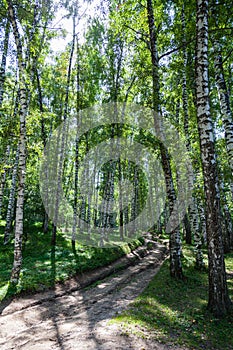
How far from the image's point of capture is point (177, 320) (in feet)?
20.4

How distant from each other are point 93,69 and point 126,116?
17.3 ft

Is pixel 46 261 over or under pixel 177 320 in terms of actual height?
over

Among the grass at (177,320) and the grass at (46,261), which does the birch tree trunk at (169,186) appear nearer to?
the grass at (177,320)

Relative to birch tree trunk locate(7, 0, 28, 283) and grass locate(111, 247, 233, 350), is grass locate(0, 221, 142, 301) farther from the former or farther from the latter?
grass locate(111, 247, 233, 350)

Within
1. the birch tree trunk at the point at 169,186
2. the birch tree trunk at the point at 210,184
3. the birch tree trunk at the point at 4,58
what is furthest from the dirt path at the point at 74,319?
the birch tree trunk at the point at 4,58

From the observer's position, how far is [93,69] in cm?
2161

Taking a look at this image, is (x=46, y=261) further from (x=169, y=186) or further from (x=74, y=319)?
(x=169, y=186)

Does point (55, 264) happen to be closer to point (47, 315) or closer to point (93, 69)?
point (47, 315)

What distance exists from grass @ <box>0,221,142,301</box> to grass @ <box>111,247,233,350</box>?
4240 mm

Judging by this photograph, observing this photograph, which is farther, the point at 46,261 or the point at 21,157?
the point at 46,261

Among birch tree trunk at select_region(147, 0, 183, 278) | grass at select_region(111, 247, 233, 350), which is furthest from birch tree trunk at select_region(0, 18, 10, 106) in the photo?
grass at select_region(111, 247, 233, 350)

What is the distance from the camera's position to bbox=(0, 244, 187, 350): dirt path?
15.9 feet

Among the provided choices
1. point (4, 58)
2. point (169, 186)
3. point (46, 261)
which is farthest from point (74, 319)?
point (4, 58)

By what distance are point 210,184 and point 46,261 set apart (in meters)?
9.67
